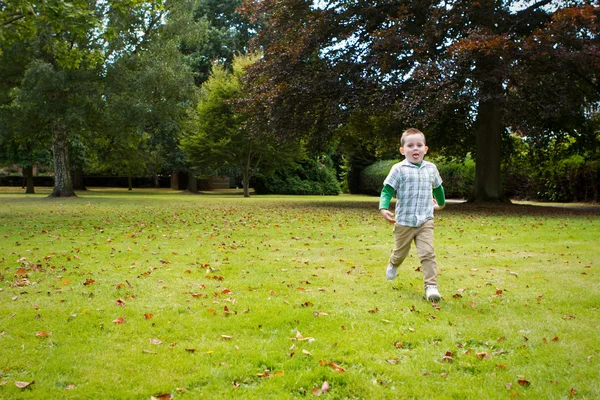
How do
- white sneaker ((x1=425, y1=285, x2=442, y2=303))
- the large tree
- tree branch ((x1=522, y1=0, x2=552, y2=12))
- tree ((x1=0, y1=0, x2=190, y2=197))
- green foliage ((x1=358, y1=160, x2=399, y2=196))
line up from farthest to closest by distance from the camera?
green foliage ((x1=358, y1=160, x2=399, y2=196)) → tree ((x1=0, y1=0, x2=190, y2=197)) → tree branch ((x1=522, y1=0, x2=552, y2=12)) → the large tree → white sneaker ((x1=425, y1=285, x2=442, y2=303))

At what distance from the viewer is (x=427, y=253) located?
5.13m

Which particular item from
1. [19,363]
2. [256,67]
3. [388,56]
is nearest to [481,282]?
[19,363]

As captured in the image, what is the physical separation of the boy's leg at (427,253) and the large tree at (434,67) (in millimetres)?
8948

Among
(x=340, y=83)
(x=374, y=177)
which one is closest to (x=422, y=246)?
(x=340, y=83)

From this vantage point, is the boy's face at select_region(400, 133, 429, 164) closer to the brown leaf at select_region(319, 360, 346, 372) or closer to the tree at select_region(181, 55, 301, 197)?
the brown leaf at select_region(319, 360, 346, 372)

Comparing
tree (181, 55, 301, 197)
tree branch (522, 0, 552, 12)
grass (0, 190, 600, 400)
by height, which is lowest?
grass (0, 190, 600, 400)

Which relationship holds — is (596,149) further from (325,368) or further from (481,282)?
(325,368)

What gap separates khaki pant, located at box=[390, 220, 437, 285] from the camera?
5066 mm

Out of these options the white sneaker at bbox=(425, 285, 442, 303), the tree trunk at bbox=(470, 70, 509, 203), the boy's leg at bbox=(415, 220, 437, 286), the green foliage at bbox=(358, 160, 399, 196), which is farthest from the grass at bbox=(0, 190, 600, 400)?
the green foliage at bbox=(358, 160, 399, 196)

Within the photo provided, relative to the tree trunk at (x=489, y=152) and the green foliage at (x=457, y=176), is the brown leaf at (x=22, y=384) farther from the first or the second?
the green foliage at (x=457, y=176)

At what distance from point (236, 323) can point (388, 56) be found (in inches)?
489

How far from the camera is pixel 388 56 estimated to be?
1489cm

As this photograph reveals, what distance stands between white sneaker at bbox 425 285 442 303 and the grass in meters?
0.15

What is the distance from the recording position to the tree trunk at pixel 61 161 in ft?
84.3
